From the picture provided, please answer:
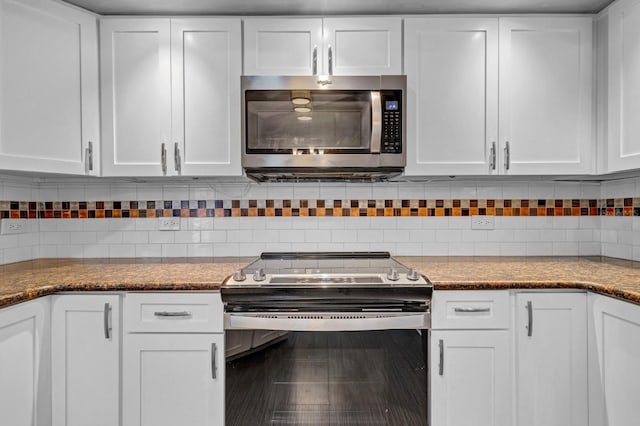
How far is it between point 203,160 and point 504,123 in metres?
1.56

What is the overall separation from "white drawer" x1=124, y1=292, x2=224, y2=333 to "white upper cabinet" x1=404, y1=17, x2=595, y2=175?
1173 millimetres

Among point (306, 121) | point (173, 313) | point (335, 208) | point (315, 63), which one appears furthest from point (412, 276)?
point (315, 63)

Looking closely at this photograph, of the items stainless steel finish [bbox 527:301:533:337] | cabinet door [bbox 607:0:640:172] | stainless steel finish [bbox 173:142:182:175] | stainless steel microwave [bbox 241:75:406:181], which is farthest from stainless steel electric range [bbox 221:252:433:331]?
cabinet door [bbox 607:0:640:172]

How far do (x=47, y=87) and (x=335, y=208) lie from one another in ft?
5.22

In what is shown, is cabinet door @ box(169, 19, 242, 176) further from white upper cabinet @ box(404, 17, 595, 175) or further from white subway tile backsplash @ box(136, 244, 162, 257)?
white upper cabinet @ box(404, 17, 595, 175)

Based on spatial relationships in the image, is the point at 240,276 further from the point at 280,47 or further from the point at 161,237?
the point at 280,47

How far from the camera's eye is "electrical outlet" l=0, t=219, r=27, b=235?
222cm

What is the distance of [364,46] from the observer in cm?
209

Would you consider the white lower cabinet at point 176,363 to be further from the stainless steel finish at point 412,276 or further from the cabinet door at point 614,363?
the cabinet door at point 614,363

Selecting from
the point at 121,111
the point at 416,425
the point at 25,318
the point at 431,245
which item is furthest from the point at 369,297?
the point at 121,111

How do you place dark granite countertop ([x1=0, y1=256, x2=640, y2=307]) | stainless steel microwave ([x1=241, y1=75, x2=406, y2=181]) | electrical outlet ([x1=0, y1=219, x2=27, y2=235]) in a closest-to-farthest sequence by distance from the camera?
1. dark granite countertop ([x1=0, y1=256, x2=640, y2=307])
2. stainless steel microwave ([x1=241, y1=75, x2=406, y2=181])
3. electrical outlet ([x1=0, y1=219, x2=27, y2=235])

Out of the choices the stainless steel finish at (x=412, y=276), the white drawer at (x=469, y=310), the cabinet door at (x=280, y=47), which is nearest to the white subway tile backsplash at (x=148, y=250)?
the cabinet door at (x=280, y=47)

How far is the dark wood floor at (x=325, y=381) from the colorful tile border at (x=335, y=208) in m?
0.91

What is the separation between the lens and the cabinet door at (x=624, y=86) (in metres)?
1.88
